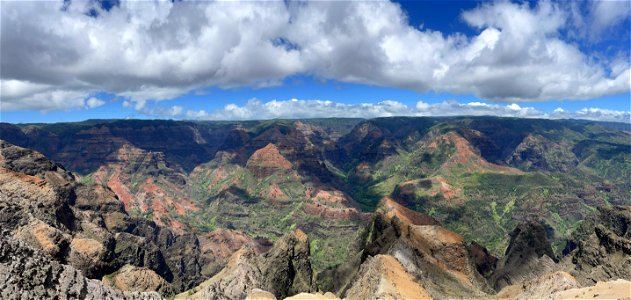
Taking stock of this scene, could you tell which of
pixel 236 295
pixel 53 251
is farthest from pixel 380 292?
pixel 53 251

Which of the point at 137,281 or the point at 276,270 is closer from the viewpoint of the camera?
the point at 276,270

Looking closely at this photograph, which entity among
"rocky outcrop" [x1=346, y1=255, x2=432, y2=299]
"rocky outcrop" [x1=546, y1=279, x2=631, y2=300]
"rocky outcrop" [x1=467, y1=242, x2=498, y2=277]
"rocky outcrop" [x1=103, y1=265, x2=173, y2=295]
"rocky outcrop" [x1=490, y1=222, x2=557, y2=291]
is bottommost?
"rocky outcrop" [x1=467, y1=242, x2=498, y2=277]

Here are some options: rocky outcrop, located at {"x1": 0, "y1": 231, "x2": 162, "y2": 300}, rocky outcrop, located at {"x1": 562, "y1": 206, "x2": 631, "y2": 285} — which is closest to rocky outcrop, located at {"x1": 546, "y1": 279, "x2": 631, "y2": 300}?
rocky outcrop, located at {"x1": 562, "y1": 206, "x2": 631, "y2": 285}

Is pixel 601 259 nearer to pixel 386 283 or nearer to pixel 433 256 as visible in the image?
pixel 433 256

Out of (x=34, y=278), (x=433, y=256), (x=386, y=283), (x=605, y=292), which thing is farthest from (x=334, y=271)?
(x=34, y=278)

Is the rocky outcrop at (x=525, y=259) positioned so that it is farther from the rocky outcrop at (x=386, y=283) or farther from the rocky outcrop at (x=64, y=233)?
the rocky outcrop at (x=64, y=233)

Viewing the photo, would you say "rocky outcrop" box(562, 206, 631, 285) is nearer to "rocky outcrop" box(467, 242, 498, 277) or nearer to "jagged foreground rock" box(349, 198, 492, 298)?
"jagged foreground rock" box(349, 198, 492, 298)

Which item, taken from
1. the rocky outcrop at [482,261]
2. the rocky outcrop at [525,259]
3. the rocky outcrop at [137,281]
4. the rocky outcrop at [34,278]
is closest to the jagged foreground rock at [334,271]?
the rocky outcrop at [34,278]
